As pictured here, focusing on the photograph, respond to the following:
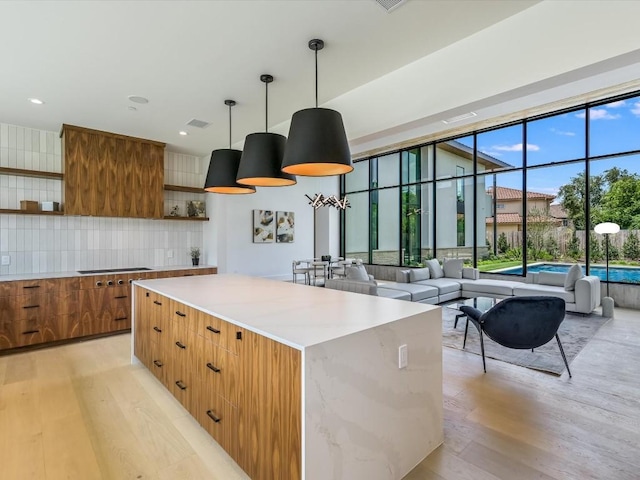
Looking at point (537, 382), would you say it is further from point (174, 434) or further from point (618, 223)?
point (618, 223)

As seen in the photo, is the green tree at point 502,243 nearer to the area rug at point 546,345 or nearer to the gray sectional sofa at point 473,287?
the gray sectional sofa at point 473,287

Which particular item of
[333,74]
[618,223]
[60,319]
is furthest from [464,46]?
[618,223]

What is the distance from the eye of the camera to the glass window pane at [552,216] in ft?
22.6

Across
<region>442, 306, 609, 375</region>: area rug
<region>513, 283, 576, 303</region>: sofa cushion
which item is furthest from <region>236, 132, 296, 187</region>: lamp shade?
<region>513, 283, 576, 303</region>: sofa cushion

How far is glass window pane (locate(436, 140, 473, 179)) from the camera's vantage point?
8438 millimetres

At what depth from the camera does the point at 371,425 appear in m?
1.68

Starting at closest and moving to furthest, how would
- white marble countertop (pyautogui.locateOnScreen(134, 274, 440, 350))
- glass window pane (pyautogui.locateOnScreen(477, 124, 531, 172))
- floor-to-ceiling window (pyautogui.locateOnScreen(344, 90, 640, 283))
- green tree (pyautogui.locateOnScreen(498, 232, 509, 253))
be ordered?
white marble countertop (pyautogui.locateOnScreen(134, 274, 440, 350))
floor-to-ceiling window (pyautogui.locateOnScreen(344, 90, 640, 283))
glass window pane (pyautogui.locateOnScreen(477, 124, 531, 172))
green tree (pyautogui.locateOnScreen(498, 232, 509, 253))

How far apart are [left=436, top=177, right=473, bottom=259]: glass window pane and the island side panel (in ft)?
23.3

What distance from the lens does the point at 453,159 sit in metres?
8.77

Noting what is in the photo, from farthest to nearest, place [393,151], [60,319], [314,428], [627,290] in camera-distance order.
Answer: [393,151], [627,290], [60,319], [314,428]

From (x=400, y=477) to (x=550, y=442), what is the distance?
3.60ft

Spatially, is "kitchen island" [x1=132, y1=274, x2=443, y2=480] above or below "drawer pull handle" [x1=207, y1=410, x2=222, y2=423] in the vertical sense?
above

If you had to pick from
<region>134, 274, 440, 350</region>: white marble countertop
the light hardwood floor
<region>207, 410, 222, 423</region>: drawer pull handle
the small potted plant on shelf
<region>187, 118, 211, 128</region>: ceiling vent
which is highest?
<region>187, 118, 211, 128</region>: ceiling vent

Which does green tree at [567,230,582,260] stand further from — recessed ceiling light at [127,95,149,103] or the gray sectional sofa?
recessed ceiling light at [127,95,149,103]
